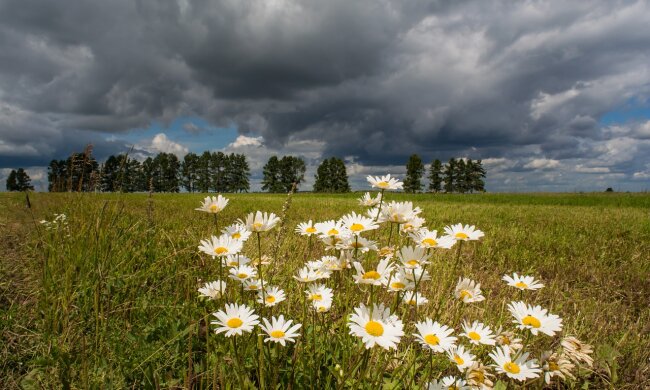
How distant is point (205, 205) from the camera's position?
1.83 metres

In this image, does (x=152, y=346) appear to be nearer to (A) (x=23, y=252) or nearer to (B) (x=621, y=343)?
(B) (x=621, y=343)

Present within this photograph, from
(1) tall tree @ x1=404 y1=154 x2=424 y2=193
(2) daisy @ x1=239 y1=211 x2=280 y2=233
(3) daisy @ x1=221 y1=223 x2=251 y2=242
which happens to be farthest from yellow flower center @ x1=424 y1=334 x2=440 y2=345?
(1) tall tree @ x1=404 y1=154 x2=424 y2=193

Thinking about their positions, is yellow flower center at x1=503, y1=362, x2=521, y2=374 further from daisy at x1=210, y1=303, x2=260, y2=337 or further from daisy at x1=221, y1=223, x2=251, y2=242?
daisy at x1=221, y1=223, x2=251, y2=242

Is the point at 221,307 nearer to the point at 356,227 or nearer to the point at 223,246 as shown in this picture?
the point at 223,246

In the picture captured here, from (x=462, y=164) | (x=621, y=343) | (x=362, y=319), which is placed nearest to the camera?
(x=362, y=319)

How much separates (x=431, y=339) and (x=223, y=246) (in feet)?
3.37

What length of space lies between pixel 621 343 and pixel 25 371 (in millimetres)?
3756

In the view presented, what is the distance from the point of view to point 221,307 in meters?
1.79

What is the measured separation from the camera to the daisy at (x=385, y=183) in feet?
6.43

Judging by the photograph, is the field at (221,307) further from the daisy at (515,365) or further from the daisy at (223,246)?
the daisy at (515,365)

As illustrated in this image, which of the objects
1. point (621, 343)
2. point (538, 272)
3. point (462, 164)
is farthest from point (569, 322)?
point (462, 164)

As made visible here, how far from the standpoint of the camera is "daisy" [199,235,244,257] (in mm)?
1668

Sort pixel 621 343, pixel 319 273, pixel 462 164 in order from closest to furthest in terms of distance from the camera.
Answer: pixel 319 273
pixel 621 343
pixel 462 164

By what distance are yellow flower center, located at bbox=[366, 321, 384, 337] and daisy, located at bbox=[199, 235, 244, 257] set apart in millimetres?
725
